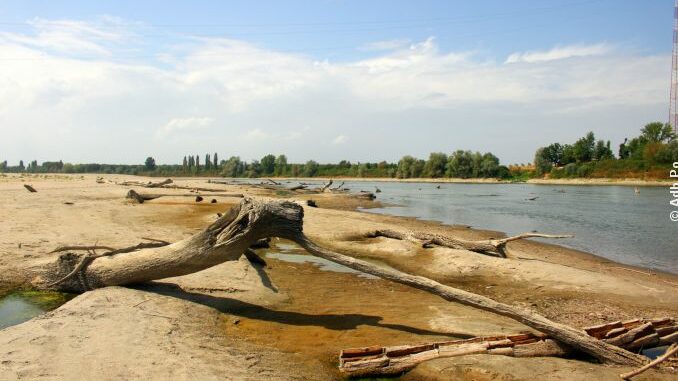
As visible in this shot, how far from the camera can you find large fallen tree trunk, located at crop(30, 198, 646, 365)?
23.8ft

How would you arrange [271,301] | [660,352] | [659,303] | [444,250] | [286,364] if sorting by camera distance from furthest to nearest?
[444,250], [659,303], [271,301], [660,352], [286,364]

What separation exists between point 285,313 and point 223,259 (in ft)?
4.79

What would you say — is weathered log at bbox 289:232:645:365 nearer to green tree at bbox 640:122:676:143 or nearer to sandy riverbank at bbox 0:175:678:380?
sandy riverbank at bbox 0:175:678:380

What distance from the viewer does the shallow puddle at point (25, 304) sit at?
712 centimetres

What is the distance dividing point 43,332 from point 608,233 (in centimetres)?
2495

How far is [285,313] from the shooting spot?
814 centimetres

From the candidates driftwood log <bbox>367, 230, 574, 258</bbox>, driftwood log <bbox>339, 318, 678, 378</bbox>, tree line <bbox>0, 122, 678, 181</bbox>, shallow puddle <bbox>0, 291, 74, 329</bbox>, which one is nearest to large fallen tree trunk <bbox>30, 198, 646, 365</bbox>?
shallow puddle <bbox>0, 291, 74, 329</bbox>

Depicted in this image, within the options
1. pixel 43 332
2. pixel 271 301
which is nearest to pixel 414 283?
pixel 271 301

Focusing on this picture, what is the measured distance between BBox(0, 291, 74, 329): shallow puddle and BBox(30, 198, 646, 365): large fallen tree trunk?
9.1 inches

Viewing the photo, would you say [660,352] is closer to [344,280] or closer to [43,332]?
[344,280]

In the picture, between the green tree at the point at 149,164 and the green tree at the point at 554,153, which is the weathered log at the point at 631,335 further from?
the green tree at the point at 149,164

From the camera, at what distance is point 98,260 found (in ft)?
27.9

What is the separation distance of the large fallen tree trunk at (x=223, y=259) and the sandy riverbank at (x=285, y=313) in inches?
18.2

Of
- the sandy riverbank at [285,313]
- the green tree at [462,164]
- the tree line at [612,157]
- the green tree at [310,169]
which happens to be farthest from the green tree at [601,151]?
the sandy riverbank at [285,313]
